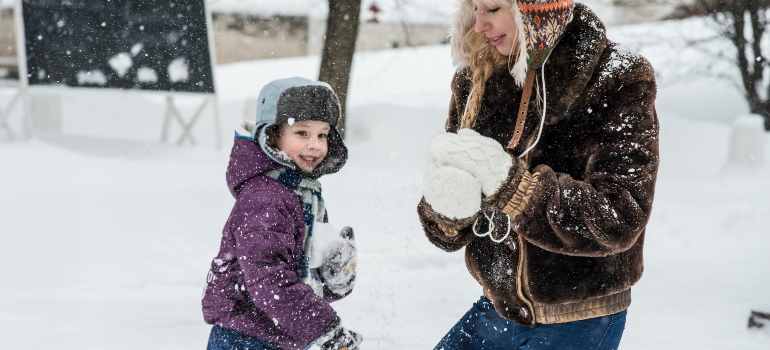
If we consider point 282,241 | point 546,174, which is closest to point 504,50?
point 546,174

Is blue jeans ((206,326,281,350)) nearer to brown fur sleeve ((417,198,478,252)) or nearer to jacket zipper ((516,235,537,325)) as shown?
brown fur sleeve ((417,198,478,252))

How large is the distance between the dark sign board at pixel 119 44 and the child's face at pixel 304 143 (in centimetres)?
746

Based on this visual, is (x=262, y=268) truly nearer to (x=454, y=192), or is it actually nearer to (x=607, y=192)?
(x=454, y=192)

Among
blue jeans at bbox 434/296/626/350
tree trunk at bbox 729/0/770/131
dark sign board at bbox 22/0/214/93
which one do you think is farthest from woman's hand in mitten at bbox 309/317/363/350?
tree trunk at bbox 729/0/770/131

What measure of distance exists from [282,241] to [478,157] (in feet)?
2.49

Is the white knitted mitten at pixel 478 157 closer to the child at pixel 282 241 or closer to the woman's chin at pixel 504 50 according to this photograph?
the woman's chin at pixel 504 50

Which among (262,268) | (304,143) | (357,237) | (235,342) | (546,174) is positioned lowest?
(357,237)

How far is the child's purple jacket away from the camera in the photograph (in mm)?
2285

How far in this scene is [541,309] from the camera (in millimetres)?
2109

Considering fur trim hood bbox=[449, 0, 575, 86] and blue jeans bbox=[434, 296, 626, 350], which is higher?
fur trim hood bbox=[449, 0, 575, 86]

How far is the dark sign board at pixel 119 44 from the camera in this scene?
9.16 m

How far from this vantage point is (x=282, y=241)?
7.58ft

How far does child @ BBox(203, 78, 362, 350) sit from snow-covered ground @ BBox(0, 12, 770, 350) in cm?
85

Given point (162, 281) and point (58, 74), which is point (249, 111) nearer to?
point (58, 74)
